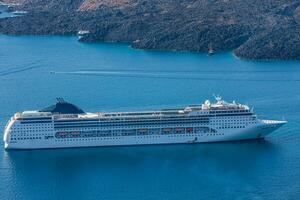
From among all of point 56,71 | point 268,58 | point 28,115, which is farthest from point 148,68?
point 28,115

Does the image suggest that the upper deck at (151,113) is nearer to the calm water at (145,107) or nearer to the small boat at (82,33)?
the calm water at (145,107)

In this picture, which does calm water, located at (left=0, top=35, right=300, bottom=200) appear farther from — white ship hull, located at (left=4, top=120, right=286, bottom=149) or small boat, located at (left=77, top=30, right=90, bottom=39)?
small boat, located at (left=77, top=30, right=90, bottom=39)

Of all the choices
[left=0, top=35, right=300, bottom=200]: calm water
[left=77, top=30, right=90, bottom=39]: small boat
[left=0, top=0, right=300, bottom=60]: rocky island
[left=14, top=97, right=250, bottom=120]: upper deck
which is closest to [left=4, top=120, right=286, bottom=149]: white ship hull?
[left=0, top=35, right=300, bottom=200]: calm water

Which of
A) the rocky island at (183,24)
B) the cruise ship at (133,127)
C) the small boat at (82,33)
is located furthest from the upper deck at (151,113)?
the small boat at (82,33)

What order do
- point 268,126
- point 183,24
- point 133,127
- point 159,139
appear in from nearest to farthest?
point 133,127
point 159,139
point 268,126
point 183,24

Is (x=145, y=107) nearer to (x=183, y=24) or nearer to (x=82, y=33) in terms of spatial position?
(x=183, y=24)

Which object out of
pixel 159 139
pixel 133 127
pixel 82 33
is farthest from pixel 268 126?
A: pixel 82 33
